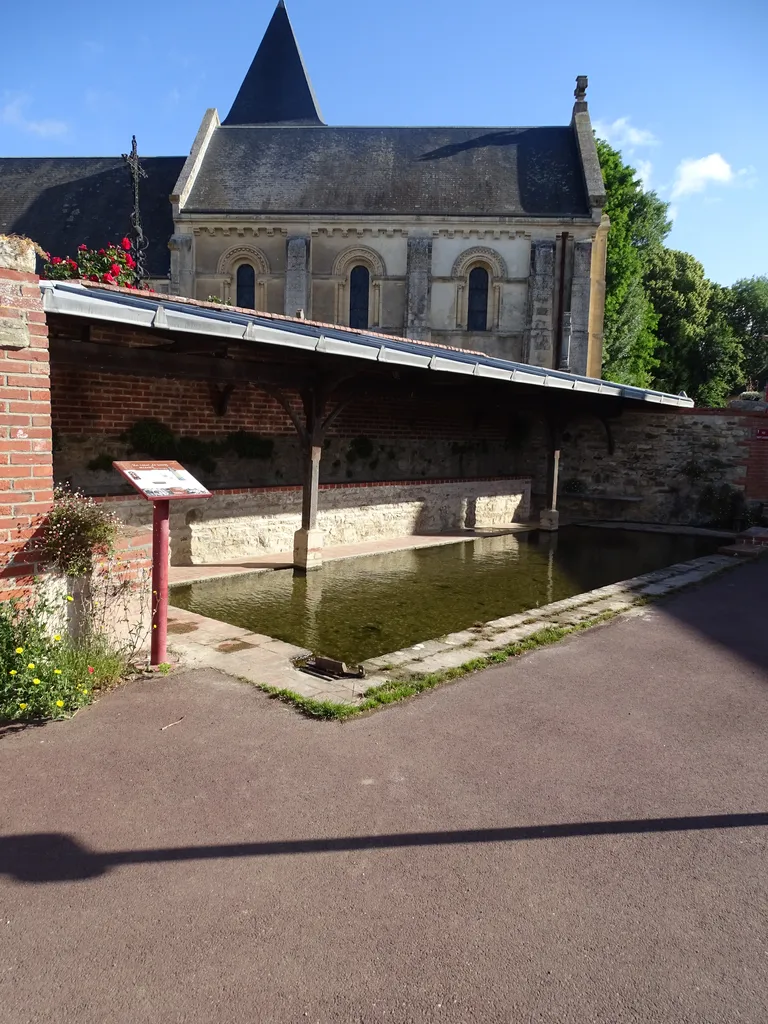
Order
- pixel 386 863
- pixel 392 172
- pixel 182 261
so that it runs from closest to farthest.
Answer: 1. pixel 386 863
2. pixel 182 261
3. pixel 392 172

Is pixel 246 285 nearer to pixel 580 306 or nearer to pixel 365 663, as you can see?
pixel 580 306

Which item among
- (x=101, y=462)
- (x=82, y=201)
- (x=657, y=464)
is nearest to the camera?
(x=101, y=462)

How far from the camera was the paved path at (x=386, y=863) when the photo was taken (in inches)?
78.3

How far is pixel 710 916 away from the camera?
234 cm

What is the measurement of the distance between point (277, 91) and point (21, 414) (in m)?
33.1

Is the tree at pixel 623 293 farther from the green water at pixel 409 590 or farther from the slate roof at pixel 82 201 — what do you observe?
the green water at pixel 409 590

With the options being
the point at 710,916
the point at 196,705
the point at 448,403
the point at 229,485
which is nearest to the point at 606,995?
the point at 710,916

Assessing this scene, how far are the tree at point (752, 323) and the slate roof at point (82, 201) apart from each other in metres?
29.1

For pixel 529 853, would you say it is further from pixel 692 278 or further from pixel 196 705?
pixel 692 278

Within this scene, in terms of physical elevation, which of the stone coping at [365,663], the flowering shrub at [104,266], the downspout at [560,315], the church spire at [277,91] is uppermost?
the church spire at [277,91]

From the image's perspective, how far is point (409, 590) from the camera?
7656 millimetres

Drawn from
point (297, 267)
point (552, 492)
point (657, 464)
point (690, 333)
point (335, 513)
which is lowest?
point (335, 513)

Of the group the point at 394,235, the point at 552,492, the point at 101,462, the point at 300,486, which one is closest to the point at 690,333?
the point at 394,235

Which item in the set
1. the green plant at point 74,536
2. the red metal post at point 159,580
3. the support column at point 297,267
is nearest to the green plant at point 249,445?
the red metal post at point 159,580
